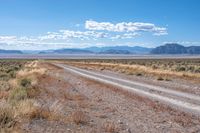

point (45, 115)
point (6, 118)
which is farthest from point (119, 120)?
point (6, 118)

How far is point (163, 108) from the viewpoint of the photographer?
48.9 ft

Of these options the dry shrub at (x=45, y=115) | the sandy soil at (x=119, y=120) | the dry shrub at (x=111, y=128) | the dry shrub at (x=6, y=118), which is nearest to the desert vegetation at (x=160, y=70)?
the sandy soil at (x=119, y=120)

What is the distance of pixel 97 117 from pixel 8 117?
346 centimetres

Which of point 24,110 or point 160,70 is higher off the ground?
point 24,110

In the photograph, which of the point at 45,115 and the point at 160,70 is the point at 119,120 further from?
the point at 160,70

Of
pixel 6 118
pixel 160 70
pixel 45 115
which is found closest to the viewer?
pixel 6 118

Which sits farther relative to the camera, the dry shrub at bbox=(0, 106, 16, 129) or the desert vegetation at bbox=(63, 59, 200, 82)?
the desert vegetation at bbox=(63, 59, 200, 82)

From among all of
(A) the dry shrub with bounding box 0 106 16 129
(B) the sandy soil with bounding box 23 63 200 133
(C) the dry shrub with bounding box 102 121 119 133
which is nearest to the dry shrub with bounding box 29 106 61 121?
(B) the sandy soil with bounding box 23 63 200 133

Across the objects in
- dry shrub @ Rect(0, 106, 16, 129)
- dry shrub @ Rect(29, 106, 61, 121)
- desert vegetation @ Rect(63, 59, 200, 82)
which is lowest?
desert vegetation @ Rect(63, 59, 200, 82)

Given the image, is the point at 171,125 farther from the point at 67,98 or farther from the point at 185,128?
the point at 67,98

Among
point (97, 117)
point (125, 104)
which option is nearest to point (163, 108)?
point (125, 104)

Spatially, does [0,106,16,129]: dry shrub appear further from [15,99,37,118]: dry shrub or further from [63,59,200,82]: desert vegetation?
[63,59,200,82]: desert vegetation

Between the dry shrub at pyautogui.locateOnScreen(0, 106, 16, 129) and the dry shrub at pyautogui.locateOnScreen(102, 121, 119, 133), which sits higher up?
the dry shrub at pyautogui.locateOnScreen(0, 106, 16, 129)

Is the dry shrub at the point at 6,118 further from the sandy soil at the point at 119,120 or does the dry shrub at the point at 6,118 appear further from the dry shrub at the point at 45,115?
the dry shrub at the point at 45,115
